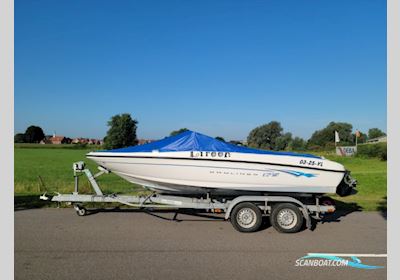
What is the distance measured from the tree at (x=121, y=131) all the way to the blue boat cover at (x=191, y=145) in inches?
2696

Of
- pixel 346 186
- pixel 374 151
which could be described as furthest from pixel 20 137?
pixel 346 186

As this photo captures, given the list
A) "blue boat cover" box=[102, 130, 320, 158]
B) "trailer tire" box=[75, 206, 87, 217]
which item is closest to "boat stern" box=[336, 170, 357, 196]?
"blue boat cover" box=[102, 130, 320, 158]

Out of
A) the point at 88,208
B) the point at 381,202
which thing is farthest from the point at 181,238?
the point at 381,202

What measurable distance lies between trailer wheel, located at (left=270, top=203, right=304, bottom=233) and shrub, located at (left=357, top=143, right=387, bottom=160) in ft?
90.2

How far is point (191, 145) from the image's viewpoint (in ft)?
22.1

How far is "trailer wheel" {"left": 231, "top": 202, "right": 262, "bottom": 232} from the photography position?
6355 mm

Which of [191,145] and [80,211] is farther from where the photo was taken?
[80,211]

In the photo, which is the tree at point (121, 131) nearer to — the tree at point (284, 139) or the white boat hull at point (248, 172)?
the tree at point (284, 139)

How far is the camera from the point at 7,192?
7.48 m

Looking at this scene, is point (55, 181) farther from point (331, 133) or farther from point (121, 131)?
point (331, 133)

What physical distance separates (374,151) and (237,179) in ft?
98.9

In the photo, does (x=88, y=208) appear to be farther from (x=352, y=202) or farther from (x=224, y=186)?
(x=352, y=202)

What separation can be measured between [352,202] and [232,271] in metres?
6.58

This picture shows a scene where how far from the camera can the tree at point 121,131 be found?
74.1 metres
